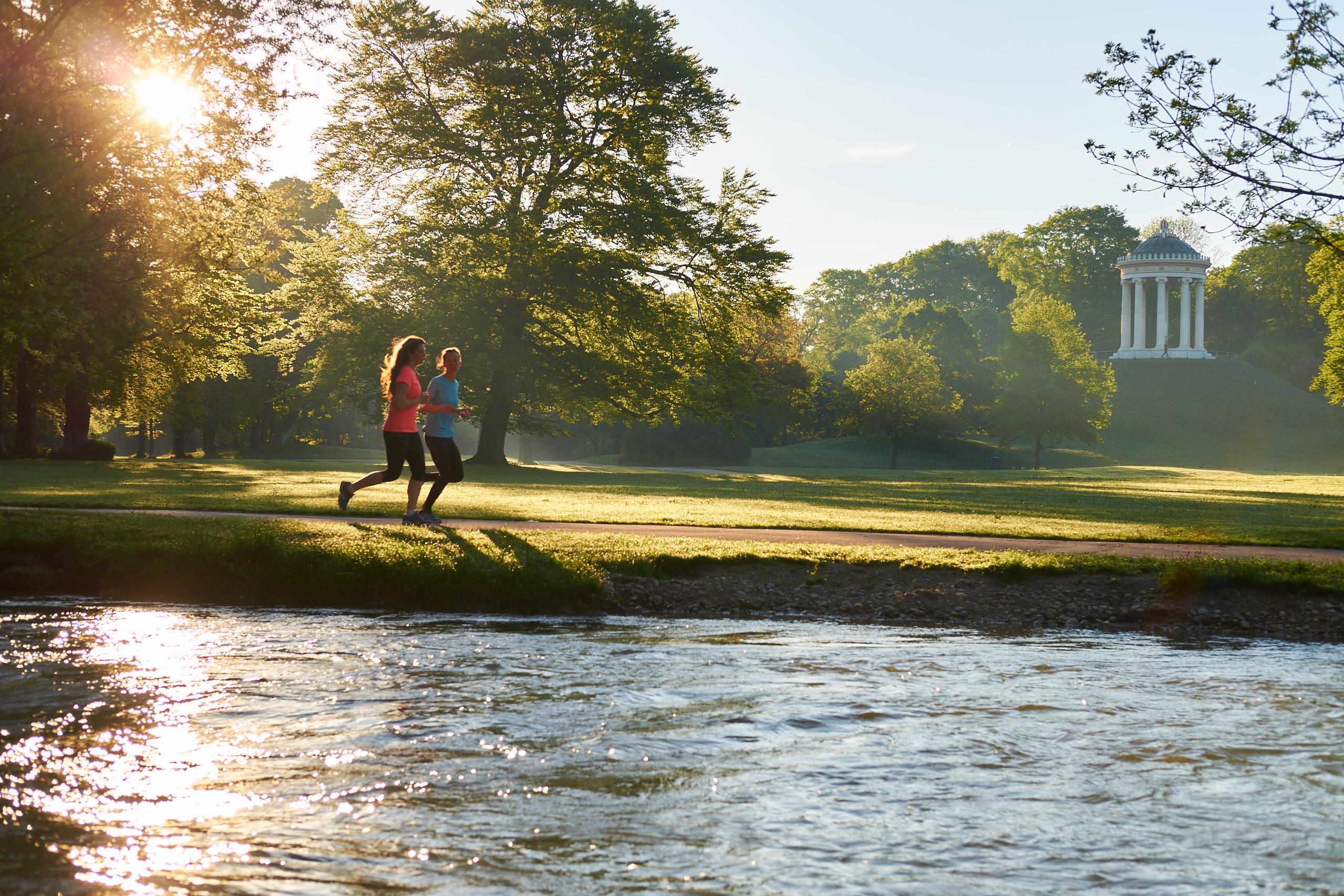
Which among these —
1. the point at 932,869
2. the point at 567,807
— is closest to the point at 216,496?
the point at 567,807

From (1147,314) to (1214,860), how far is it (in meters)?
115

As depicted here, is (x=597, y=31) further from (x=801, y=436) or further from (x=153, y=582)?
(x=801, y=436)

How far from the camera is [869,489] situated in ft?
99.6

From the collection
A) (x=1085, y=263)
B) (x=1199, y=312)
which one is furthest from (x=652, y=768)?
(x=1085, y=263)

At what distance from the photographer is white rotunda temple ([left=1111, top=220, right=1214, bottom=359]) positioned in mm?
95750

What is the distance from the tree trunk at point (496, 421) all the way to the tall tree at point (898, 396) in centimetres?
2741

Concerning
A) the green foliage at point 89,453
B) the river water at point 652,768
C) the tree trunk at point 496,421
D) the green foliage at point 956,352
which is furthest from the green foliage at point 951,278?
the river water at point 652,768

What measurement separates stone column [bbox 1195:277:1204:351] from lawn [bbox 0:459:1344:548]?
63.2 metres

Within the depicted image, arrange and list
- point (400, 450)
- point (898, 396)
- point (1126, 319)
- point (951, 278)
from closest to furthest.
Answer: point (400, 450)
point (898, 396)
point (1126, 319)
point (951, 278)

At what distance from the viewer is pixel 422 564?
11.2m

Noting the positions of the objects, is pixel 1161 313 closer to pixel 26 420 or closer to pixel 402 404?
pixel 26 420

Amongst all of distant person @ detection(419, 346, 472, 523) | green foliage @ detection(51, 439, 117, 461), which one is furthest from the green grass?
green foliage @ detection(51, 439, 117, 461)

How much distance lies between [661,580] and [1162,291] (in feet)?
315

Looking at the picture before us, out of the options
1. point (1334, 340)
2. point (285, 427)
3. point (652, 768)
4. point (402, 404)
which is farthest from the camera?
point (285, 427)
